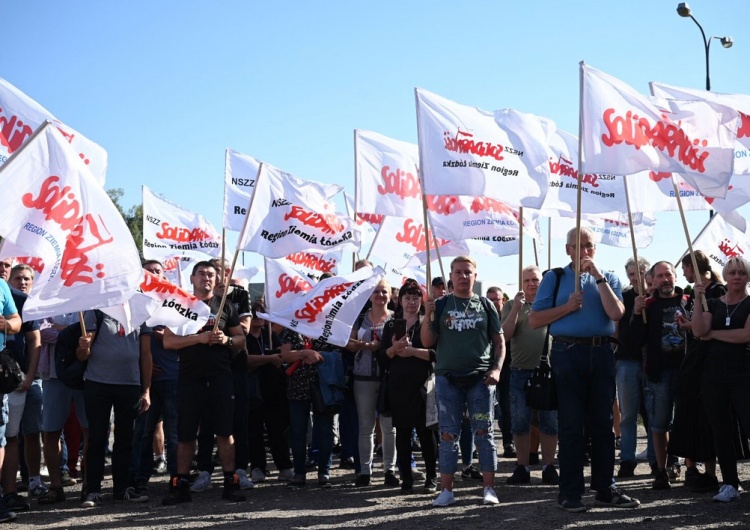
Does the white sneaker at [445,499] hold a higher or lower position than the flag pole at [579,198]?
lower

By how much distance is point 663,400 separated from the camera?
9688mm

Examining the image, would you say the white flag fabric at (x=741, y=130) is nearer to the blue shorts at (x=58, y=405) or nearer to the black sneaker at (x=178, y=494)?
the black sneaker at (x=178, y=494)

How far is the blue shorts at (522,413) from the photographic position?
32.6 ft

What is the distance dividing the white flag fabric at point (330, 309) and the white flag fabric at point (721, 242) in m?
4.46

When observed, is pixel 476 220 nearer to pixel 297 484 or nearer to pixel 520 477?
pixel 520 477

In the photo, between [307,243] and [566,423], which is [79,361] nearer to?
[307,243]

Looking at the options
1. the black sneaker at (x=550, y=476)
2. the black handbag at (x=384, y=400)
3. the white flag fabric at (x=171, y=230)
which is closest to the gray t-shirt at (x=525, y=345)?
the black sneaker at (x=550, y=476)

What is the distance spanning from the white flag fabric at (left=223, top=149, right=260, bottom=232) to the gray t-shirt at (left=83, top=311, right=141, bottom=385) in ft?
11.3

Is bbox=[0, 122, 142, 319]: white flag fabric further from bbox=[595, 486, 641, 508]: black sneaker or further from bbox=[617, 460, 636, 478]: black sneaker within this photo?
bbox=[617, 460, 636, 478]: black sneaker

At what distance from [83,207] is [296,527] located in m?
3.23

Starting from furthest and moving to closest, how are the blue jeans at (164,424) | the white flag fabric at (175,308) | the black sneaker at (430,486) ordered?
the blue jeans at (164,424), the black sneaker at (430,486), the white flag fabric at (175,308)

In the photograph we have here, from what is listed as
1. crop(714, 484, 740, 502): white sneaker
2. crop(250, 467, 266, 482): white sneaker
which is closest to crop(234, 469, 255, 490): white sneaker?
crop(250, 467, 266, 482): white sneaker

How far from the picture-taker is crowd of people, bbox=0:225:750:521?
829cm

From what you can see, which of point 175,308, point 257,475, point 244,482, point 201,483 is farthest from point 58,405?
point 257,475
